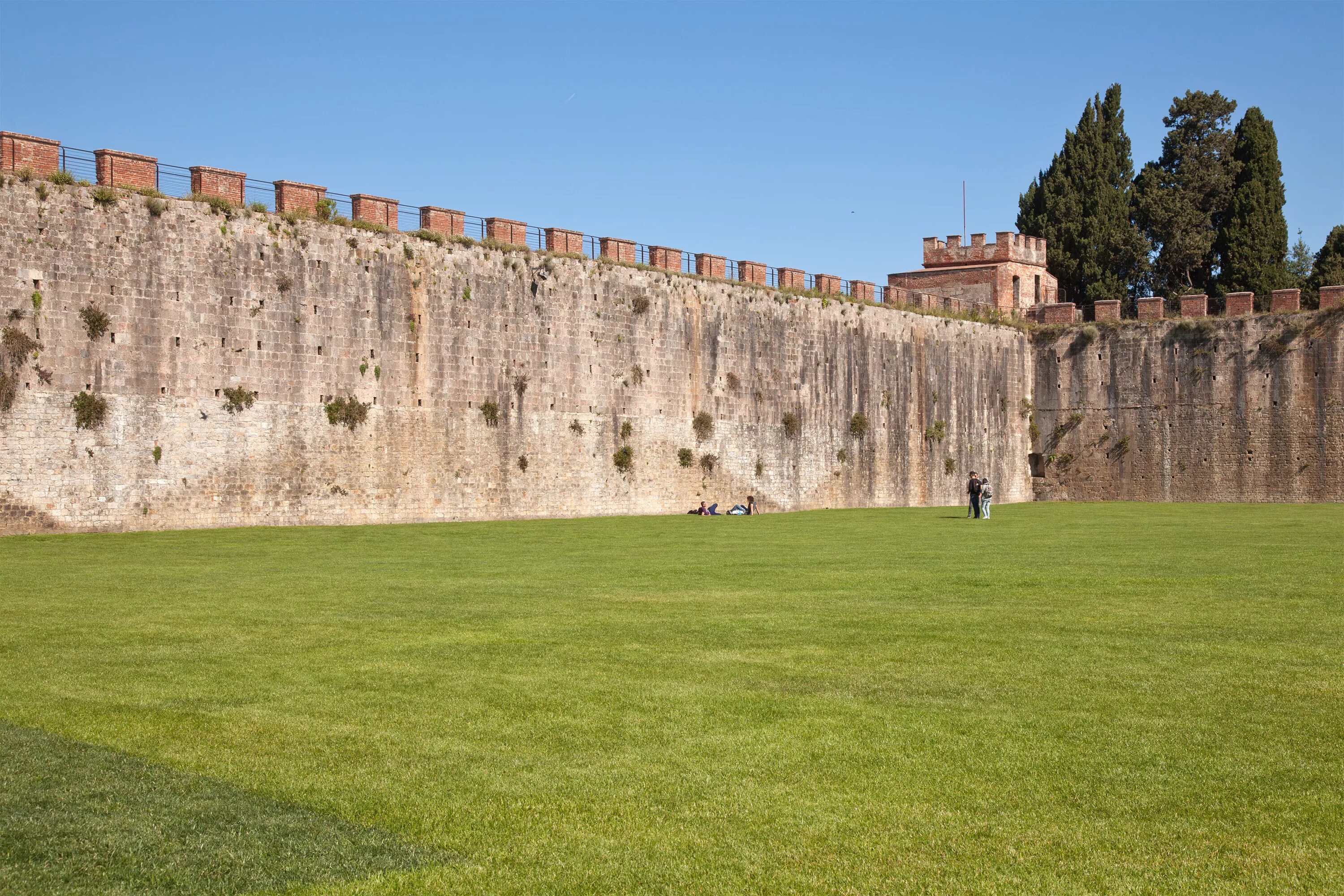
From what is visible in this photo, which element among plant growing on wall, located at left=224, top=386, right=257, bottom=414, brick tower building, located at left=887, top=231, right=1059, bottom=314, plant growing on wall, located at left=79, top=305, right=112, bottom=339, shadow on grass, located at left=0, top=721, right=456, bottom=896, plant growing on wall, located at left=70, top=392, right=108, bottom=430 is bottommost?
shadow on grass, located at left=0, top=721, right=456, bottom=896

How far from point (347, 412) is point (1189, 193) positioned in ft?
133

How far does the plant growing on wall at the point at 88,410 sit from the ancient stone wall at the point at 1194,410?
104 ft

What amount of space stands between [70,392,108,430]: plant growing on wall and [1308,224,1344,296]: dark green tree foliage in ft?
154

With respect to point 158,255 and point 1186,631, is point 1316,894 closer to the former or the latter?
point 1186,631

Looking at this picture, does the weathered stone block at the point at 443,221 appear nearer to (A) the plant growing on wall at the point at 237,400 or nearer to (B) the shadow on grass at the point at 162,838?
(A) the plant growing on wall at the point at 237,400

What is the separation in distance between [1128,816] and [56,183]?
23.1 metres

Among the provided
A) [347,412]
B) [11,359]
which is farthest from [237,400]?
[11,359]

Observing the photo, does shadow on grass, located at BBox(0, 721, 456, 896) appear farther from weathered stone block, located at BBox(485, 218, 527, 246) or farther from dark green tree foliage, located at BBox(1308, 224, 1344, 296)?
dark green tree foliage, located at BBox(1308, 224, 1344, 296)

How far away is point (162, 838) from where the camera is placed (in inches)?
217

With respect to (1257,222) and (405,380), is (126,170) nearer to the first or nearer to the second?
(405,380)

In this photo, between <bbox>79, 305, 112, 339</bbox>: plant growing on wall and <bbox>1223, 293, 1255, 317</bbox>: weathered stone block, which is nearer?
<bbox>79, 305, 112, 339</bbox>: plant growing on wall

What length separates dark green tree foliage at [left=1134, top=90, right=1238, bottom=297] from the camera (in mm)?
55406

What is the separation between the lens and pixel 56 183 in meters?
24.0

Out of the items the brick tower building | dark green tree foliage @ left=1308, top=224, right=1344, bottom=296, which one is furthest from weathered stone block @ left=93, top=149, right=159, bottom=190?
dark green tree foliage @ left=1308, top=224, right=1344, bottom=296
